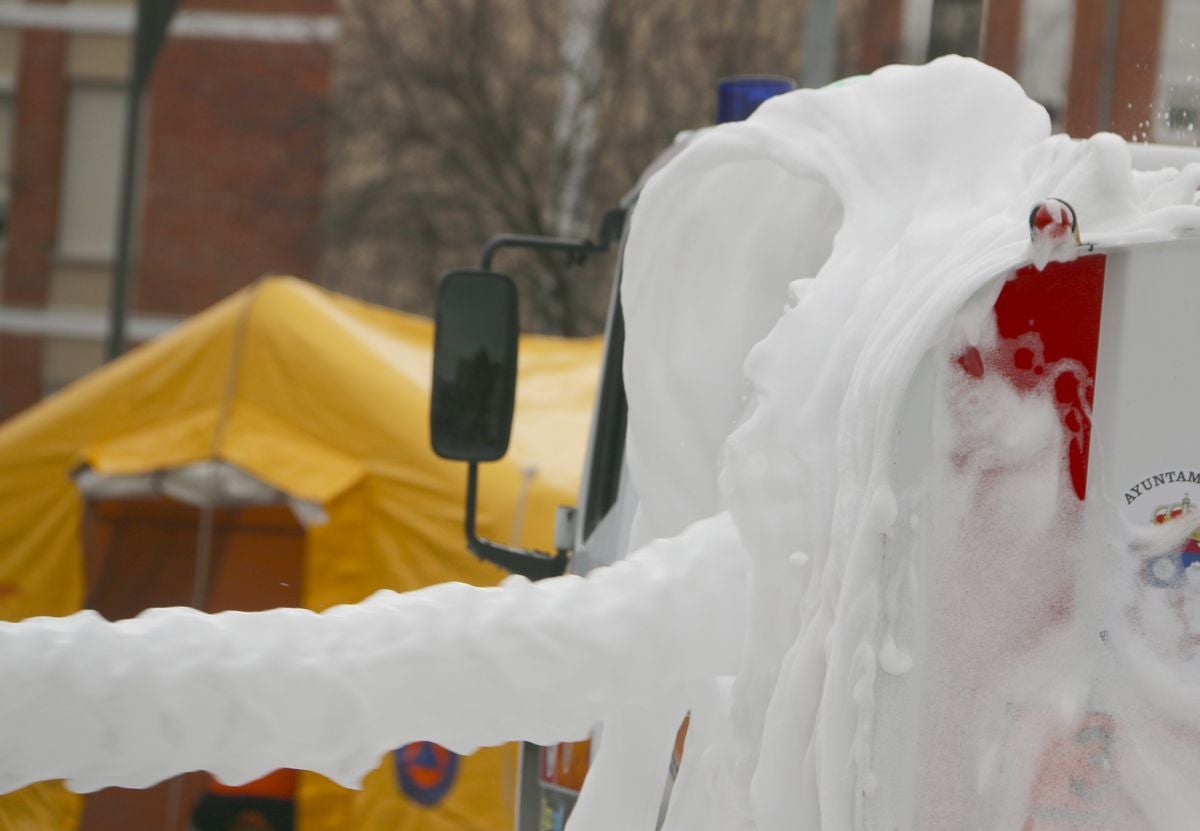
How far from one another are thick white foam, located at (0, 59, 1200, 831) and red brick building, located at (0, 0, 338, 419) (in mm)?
22004

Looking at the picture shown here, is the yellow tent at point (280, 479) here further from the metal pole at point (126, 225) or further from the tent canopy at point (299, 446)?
the metal pole at point (126, 225)

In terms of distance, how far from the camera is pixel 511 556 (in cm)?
432

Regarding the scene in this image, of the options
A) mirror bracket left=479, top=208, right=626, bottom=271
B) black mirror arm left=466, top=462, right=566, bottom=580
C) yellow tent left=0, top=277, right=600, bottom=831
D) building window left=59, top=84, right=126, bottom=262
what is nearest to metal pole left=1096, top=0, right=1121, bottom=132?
mirror bracket left=479, top=208, right=626, bottom=271

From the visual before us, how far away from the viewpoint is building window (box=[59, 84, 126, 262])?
2431cm

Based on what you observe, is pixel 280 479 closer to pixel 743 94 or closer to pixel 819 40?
pixel 819 40

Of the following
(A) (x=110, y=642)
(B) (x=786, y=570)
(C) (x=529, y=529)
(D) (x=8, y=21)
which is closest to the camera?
(A) (x=110, y=642)

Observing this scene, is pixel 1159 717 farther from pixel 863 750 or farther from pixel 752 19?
pixel 752 19

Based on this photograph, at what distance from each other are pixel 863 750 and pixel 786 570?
219 mm

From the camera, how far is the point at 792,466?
6.20 ft

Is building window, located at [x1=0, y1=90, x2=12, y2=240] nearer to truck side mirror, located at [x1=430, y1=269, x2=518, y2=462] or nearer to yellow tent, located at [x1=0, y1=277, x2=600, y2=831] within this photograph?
yellow tent, located at [x1=0, y1=277, x2=600, y2=831]

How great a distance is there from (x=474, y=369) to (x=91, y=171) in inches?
854

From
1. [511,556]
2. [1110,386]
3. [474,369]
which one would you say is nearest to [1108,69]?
[1110,386]

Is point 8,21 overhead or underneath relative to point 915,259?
overhead

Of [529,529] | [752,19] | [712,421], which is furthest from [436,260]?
[712,421]
